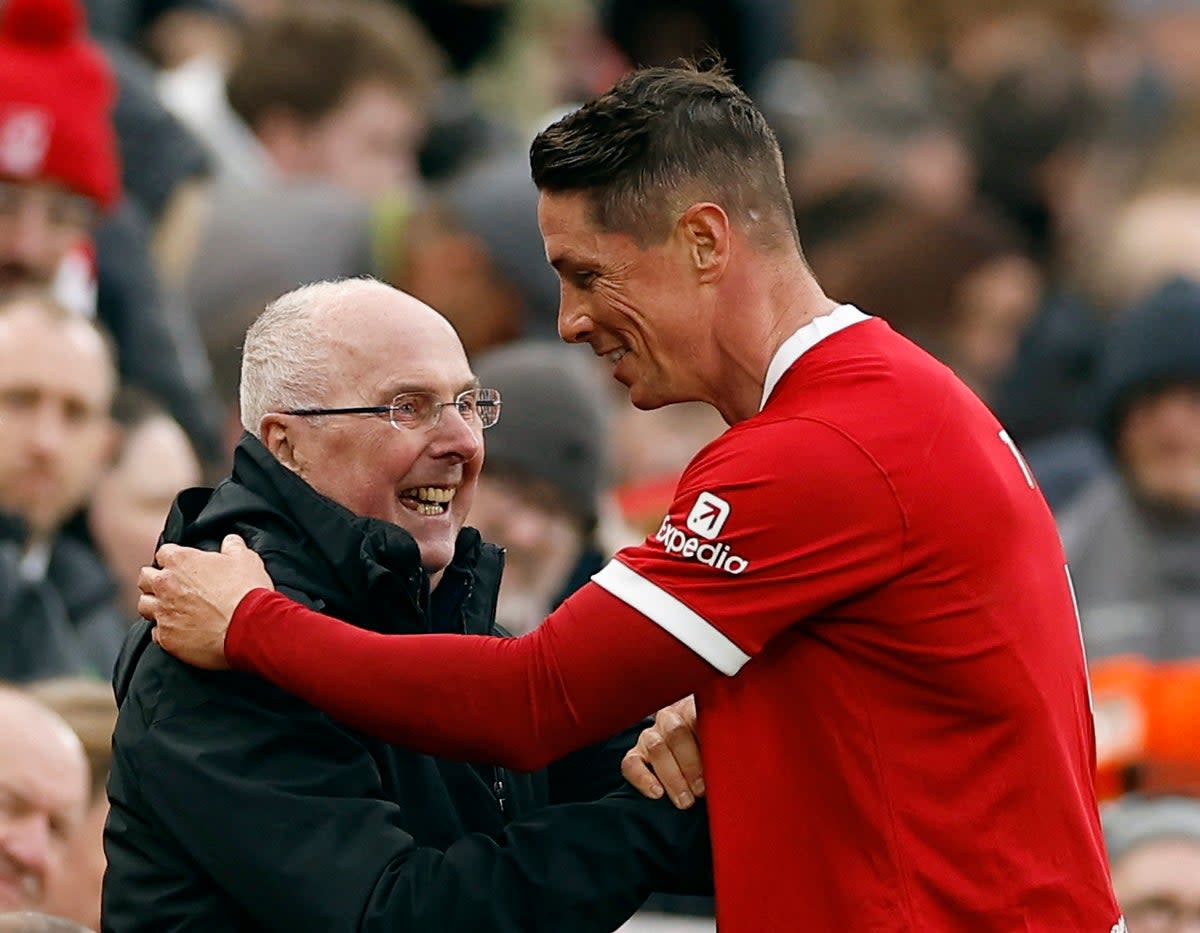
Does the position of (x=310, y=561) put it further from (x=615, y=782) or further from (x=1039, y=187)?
(x=1039, y=187)

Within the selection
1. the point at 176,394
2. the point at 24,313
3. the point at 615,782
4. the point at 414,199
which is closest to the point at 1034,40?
the point at 414,199

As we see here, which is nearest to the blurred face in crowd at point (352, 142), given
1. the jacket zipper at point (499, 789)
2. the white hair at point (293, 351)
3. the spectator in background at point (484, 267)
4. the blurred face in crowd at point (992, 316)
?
the spectator in background at point (484, 267)

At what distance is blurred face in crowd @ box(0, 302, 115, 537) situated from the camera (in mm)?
6918

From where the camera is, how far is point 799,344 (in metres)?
4.27

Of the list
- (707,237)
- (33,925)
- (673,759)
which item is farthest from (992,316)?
(33,925)

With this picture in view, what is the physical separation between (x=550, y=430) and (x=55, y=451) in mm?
1386

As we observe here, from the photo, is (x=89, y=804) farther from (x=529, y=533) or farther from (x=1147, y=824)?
(x=1147, y=824)

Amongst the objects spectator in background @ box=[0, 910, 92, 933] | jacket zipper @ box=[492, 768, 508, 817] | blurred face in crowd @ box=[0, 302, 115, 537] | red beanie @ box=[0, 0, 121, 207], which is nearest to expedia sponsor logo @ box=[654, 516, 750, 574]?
jacket zipper @ box=[492, 768, 508, 817]

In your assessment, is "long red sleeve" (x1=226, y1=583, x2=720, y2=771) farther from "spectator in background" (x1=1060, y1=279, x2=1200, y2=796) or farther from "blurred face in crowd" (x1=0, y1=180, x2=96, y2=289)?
"spectator in background" (x1=1060, y1=279, x2=1200, y2=796)

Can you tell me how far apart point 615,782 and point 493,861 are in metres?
0.61

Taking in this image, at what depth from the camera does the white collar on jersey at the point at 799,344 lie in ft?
14.0

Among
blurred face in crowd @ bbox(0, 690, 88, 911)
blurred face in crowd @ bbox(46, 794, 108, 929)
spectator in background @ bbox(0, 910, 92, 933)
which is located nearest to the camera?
spectator in background @ bbox(0, 910, 92, 933)

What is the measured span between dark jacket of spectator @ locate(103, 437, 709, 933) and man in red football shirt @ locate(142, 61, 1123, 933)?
167 millimetres

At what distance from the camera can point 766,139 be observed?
14.3 ft
